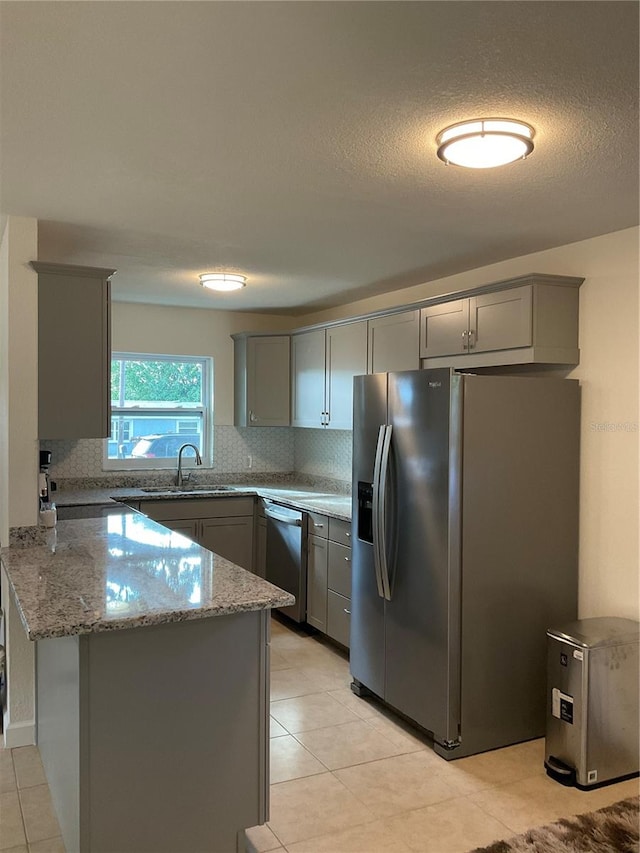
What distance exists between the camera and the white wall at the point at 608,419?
325cm

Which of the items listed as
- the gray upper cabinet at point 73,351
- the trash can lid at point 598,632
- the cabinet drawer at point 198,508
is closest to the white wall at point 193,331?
the cabinet drawer at point 198,508

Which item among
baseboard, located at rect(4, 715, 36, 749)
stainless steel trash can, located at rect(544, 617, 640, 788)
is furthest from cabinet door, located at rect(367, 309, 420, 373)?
baseboard, located at rect(4, 715, 36, 749)

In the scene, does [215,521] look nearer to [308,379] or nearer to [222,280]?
[308,379]

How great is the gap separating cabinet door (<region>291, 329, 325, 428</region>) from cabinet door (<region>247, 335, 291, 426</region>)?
0.25ft

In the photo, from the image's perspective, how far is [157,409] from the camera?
19.5 feet

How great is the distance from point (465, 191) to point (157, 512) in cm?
342

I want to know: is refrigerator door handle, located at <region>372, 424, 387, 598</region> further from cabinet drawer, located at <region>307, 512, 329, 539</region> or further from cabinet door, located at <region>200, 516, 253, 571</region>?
cabinet door, located at <region>200, 516, 253, 571</region>

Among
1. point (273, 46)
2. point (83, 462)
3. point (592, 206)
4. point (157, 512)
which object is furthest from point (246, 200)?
point (83, 462)

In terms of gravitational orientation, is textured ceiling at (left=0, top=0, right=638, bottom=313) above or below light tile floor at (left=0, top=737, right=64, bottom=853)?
above

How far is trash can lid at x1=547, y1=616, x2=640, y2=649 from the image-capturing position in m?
2.98

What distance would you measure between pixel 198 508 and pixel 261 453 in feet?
3.72

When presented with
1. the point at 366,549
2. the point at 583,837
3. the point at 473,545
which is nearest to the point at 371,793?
the point at 583,837

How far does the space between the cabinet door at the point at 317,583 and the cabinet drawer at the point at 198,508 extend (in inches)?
34.9

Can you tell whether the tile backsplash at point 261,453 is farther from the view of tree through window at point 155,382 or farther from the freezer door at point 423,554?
the freezer door at point 423,554
